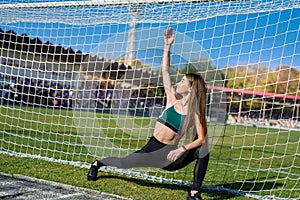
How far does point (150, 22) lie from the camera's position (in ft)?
20.8

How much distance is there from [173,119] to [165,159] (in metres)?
0.38

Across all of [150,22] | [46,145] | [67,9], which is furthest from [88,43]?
[46,145]

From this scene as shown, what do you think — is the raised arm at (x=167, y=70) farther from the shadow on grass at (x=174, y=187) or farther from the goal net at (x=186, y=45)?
the shadow on grass at (x=174, y=187)

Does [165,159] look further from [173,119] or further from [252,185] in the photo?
[252,185]

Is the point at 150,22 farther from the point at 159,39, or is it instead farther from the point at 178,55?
the point at 178,55

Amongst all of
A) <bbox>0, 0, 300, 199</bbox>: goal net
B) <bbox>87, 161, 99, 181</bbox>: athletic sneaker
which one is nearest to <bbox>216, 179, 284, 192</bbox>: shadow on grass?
<bbox>0, 0, 300, 199</bbox>: goal net

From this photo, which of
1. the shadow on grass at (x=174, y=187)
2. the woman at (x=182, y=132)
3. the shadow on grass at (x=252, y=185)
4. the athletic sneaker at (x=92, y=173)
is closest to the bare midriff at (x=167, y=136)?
the woman at (x=182, y=132)

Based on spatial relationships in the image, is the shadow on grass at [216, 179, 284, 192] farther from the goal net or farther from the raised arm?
the raised arm

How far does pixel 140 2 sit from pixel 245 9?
1.37m

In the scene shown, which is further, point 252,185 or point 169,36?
point 252,185

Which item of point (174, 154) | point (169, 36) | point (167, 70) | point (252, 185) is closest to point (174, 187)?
point (174, 154)

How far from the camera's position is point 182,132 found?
3830 mm

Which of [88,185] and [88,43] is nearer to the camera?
[88,185]

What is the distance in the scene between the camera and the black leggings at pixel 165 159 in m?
3.71
